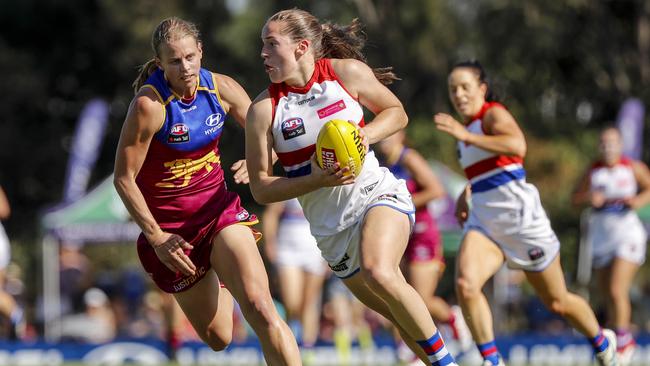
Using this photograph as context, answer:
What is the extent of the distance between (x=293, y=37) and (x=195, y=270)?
4.26ft

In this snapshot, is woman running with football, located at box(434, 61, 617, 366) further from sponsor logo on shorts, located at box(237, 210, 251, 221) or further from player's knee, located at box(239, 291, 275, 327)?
player's knee, located at box(239, 291, 275, 327)

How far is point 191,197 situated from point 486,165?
2.20m


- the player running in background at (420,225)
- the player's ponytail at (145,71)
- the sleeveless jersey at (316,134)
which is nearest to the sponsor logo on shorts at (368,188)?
the sleeveless jersey at (316,134)

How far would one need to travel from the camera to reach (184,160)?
20.4 feet

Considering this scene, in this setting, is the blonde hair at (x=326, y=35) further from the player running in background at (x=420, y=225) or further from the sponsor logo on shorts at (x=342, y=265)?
the player running in background at (x=420, y=225)

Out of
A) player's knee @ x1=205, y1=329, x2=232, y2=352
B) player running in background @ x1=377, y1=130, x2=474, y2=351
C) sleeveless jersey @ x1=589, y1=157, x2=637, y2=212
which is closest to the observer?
player's knee @ x1=205, y1=329, x2=232, y2=352

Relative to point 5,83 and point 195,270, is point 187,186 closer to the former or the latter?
point 195,270

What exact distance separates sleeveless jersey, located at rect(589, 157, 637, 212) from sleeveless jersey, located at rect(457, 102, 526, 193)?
3101 millimetres

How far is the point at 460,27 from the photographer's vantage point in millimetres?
28219

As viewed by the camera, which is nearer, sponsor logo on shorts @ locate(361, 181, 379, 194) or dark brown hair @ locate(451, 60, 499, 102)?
sponsor logo on shorts @ locate(361, 181, 379, 194)

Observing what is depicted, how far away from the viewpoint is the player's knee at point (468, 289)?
24.1 ft

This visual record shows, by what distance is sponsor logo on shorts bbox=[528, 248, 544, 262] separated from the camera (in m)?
7.46

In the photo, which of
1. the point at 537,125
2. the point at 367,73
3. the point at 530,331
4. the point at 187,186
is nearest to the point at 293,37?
the point at 367,73

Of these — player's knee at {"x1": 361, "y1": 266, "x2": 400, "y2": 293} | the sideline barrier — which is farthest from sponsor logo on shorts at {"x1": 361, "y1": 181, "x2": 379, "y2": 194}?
the sideline barrier
